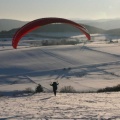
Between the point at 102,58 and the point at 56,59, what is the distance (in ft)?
27.7

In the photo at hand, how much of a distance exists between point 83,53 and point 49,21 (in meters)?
46.1

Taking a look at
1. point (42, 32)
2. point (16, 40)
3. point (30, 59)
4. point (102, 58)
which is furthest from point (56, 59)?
point (42, 32)

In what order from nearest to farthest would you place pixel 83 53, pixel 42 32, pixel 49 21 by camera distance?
1. pixel 49 21
2. pixel 83 53
3. pixel 42 32

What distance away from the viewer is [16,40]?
15.3 m

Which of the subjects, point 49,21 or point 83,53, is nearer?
point 49,21

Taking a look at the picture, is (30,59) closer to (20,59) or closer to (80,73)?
(20,59)

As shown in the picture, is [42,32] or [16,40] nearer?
[16,40]

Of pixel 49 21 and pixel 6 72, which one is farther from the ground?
pixel 49 21

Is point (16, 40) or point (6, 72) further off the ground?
point (16, 40)

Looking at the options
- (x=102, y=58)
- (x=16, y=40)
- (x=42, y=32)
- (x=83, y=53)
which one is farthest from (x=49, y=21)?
(x=42, y=32)

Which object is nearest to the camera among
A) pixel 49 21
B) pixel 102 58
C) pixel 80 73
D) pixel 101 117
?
pixel 101 117

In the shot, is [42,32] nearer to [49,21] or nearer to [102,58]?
[102,58]

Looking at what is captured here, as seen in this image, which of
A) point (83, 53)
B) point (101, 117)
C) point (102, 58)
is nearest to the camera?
point (101, 117)

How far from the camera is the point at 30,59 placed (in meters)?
51.9
